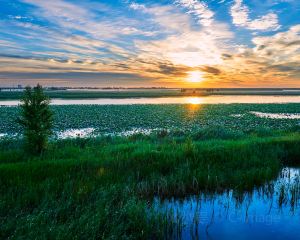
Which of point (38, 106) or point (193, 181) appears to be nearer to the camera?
point (193, 181)

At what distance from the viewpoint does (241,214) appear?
885 centimetres

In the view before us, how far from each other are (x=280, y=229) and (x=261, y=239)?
2.89ft

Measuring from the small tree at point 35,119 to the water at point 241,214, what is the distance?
6.92 metres

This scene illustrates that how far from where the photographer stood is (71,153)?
13.4 m

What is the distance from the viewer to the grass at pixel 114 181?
6.70m

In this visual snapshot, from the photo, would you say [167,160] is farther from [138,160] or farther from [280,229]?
[280,229]

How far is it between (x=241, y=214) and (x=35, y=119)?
984 centimetres

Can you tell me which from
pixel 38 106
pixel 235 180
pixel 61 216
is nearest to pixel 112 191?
pixel 61 216

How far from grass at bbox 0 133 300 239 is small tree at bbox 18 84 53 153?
2.02 feet

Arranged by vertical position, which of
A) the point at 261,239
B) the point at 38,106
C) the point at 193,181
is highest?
the point at 38,106

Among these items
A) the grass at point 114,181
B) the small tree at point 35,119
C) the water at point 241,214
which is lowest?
the water at point 241,214

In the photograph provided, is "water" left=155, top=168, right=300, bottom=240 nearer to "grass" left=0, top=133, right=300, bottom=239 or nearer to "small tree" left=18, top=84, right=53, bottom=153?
"grass" left=0, top=133, right=300, bottom=239

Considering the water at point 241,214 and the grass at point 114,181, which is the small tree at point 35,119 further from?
the water at point 241,214

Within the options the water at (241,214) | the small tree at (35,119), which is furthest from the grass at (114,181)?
the small tree at (35,119)
